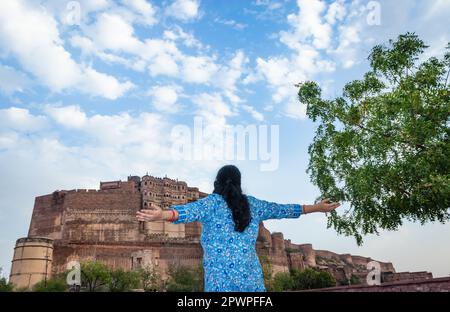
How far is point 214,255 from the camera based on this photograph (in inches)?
130

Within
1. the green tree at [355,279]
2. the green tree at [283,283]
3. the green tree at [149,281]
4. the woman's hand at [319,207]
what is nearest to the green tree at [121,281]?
the green tree at [149,281]

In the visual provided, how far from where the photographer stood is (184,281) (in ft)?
125

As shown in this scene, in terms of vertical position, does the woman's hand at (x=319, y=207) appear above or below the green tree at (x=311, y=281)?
above

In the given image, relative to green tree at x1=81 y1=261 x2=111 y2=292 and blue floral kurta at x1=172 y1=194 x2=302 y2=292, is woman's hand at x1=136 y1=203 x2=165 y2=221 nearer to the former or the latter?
blue floral kurta at x1=172 y1=194 x2=302 y2=292

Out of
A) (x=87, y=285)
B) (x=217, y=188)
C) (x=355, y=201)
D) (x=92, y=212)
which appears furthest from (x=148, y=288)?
(x=217, y=188)

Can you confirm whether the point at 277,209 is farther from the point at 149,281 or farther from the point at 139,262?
the point at 139,262

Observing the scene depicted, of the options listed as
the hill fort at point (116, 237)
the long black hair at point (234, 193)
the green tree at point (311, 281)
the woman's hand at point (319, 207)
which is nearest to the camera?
the long black hair at point (234, 193)

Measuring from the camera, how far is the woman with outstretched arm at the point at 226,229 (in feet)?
10.7

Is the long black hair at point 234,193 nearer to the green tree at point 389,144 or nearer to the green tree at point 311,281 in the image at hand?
the green tree at point 389,144

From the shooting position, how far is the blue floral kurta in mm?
3238

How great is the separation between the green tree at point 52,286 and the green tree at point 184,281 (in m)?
9.28

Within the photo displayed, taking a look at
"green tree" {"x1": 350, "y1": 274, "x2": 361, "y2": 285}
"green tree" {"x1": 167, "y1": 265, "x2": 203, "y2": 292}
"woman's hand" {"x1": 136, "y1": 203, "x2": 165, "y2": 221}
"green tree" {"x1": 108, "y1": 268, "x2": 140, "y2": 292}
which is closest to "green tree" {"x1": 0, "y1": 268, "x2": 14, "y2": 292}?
"green tree" {"x1": 108, "y1": 268, "x2": 140, "y2": 292}

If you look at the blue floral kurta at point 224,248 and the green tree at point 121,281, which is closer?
the blue floral kurta at point 224,248
